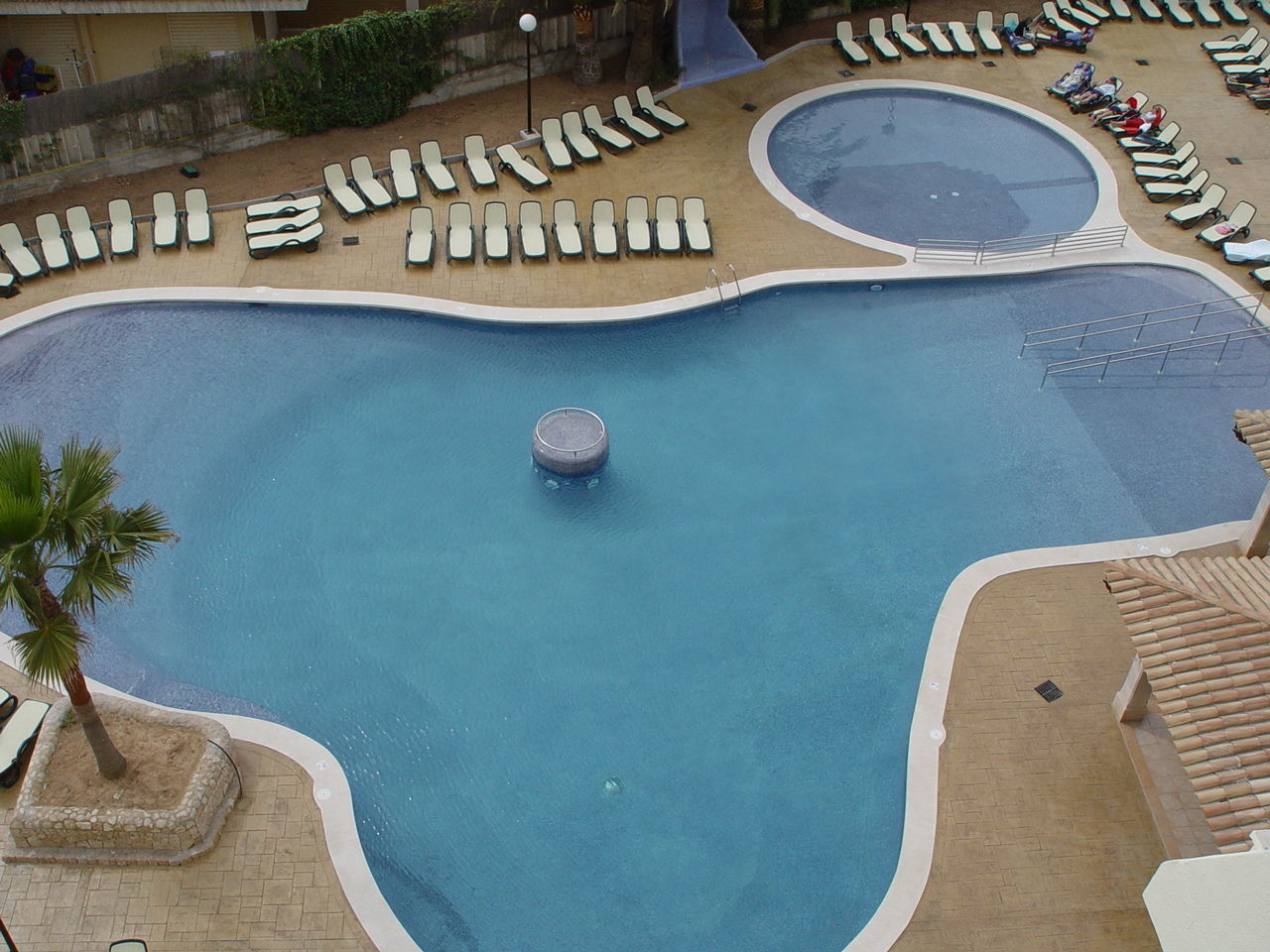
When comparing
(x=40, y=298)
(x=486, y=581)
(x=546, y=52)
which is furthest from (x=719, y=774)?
(x=546, y=52)

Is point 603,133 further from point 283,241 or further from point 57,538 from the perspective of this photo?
point 57,538

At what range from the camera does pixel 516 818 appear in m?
13.3

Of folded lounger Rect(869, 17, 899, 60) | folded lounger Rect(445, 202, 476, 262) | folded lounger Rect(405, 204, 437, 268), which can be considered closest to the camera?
folded lounger Rect(405, 204, 437, 268)

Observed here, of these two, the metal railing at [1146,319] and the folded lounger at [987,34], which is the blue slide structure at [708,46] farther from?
the metal railing at [1146,319]

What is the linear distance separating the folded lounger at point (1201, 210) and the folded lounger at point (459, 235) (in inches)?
531

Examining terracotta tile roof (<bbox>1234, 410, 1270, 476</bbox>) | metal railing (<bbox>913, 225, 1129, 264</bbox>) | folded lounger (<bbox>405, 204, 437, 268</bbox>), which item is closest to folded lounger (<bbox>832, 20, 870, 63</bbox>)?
metal railing (<bbox>913, 225, 1129, 264</bbox>)

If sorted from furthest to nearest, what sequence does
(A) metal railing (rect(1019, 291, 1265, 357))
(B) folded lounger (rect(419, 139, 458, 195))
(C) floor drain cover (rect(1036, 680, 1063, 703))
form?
1. (B) folded lounger (rect(419, 139, 458, 195))
2. (A) metal railing (rect(1019, 291, 1265, 357))
3. (C) floor drain cover (rect(1036, 680, 1063, 703))

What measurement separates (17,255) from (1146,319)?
19.8m

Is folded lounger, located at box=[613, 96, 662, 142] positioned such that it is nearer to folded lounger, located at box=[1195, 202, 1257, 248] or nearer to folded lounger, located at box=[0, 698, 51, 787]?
folded lounger, located at box=[1195, 202, 1257, 248]

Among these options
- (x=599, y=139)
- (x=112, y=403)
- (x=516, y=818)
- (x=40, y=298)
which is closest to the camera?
(x=516, y=818)

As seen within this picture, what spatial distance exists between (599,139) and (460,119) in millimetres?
3242

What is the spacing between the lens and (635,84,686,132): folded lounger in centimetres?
2436

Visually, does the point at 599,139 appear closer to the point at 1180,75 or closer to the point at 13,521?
the point at 1180,75

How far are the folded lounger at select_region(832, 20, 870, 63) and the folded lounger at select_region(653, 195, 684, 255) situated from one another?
26.7 ft
